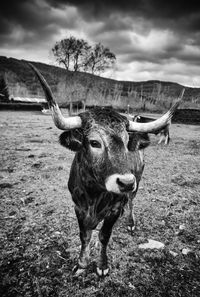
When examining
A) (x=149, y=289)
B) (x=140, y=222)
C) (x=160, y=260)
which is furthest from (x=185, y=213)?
(x=149, y=289)

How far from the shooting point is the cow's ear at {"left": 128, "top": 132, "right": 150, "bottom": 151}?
2.68 meters

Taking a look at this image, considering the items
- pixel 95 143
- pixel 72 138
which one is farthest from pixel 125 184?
pixel 72 138

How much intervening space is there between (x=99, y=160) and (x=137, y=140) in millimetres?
857

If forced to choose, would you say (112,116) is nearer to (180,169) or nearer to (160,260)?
(160,260)

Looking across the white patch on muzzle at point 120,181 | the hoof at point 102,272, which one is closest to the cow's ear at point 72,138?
the white patch on muzzle at point 120,181

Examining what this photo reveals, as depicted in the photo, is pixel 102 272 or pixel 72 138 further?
pixel 102 272

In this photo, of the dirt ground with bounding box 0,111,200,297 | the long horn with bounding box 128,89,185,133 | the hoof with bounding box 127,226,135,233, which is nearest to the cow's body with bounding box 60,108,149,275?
the long horn with bounding box 128,89,185,133

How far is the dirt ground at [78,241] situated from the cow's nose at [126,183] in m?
1.48

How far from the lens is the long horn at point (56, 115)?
81.4 inches

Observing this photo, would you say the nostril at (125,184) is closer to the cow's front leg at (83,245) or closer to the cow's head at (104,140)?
the cow's head at (104,140)

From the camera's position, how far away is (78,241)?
3.19 metres

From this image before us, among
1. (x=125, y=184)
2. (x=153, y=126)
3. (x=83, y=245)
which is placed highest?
(x=153, y=126)

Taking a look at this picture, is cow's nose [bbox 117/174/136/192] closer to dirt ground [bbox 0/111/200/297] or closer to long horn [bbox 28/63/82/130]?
long horn [bbox 28/63/82/130]

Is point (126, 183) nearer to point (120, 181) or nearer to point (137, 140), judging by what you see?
point (120, 181)
